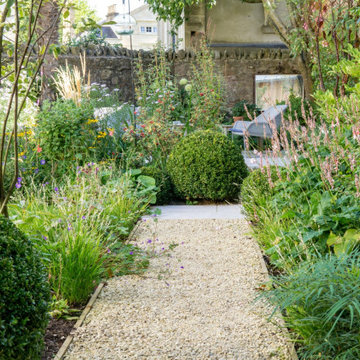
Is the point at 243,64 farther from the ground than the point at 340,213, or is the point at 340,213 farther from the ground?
the point at 243,64

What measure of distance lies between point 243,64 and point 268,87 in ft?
3.46

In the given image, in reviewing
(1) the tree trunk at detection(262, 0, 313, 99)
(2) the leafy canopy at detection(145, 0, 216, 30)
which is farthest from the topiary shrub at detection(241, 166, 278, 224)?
(2) the leafy canopy at detection(145, 0, 216, 30)

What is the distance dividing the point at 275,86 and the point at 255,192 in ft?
32.0

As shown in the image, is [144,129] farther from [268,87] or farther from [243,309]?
[268,87]

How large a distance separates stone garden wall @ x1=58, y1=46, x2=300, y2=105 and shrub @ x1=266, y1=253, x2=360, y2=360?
1082 cm

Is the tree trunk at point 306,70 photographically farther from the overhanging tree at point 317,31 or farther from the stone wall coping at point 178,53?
the stone wall coping at point 178,53

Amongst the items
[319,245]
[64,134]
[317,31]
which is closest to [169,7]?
[317,31]

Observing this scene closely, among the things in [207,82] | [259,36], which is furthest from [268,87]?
[207,82]

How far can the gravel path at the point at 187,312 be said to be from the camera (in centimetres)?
260

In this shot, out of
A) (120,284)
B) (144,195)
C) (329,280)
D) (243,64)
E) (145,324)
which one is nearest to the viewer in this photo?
(329,280)

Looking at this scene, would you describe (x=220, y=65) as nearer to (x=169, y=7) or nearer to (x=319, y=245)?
(x=169, y=7)

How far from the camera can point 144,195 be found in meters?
6.02

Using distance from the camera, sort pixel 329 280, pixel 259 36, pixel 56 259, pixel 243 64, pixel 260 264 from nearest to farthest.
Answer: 1. pixel 329 280
2. pixel 56 259
3. pixel 260 264
4. pixel 243 64
5. pixel 259 36

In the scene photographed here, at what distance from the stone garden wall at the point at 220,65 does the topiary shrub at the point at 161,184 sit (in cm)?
672
